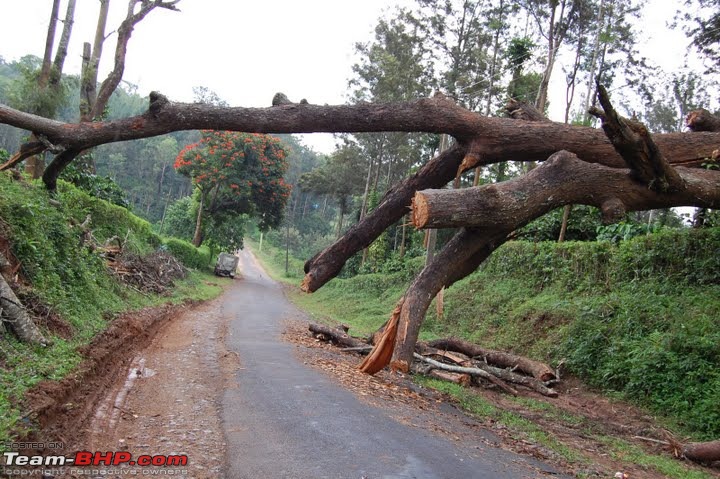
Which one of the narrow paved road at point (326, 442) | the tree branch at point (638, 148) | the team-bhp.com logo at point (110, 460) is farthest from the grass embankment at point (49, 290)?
the tree branch at point (638, 148)

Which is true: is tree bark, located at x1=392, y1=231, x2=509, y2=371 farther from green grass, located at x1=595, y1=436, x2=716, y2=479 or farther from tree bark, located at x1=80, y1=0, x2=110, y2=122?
tree bark, located at x1=80, y1=0, x2=110, y2=122

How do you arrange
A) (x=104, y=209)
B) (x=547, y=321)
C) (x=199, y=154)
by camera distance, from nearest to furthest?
(x=547, y=321), (x=104, y=209), (x=199, y=154)

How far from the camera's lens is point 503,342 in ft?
40.2

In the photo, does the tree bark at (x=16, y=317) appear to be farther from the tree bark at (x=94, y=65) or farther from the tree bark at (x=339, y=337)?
the tree bark at (x=94, y=65)

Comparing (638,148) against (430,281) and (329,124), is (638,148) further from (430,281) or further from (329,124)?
(329,124)

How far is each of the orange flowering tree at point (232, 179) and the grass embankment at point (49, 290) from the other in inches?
770

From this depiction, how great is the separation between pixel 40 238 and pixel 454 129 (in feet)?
19.9

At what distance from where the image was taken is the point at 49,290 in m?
7.06

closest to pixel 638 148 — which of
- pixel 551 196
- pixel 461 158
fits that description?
pixel 551 196

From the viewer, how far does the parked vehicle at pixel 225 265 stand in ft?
108

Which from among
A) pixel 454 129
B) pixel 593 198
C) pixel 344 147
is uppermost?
pixel 344 147

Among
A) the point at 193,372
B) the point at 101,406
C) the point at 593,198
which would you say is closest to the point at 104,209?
the point at 193,372

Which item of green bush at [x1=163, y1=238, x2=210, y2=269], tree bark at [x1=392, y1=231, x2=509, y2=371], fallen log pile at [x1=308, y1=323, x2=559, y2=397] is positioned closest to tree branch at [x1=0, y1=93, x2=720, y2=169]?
tree bark at [x1=392, y1=231, x2=509, y2=371]

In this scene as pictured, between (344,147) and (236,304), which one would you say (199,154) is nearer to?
(344,147)
